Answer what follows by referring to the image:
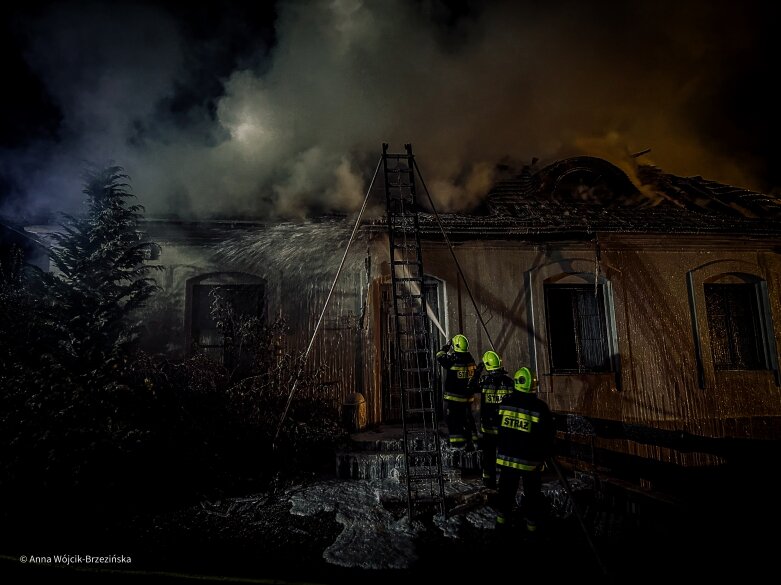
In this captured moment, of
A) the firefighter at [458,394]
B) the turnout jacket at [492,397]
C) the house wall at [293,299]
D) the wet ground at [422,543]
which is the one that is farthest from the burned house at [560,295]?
the wet ground at [422,543]

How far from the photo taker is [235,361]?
8375 mm

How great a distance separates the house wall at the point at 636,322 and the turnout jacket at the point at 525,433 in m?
4.07

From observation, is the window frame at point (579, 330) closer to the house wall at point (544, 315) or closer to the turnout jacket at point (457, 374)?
the house wall at point (544, 315)

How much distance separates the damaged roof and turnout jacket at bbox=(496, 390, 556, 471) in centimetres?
487

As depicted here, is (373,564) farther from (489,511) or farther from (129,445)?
(129,445)

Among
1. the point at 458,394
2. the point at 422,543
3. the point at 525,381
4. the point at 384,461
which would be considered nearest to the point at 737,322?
the point at 458,394

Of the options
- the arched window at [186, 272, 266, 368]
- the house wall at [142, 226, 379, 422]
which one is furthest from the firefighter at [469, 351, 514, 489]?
the arched window at [186, 272, 266, 368]

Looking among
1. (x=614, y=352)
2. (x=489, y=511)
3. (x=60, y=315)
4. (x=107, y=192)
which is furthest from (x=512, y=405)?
(x=107, y=192)

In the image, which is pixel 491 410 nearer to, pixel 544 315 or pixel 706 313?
pixel 544 315

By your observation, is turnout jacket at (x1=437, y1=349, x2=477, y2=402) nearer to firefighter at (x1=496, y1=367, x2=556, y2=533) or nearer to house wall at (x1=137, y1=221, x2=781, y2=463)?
firefighter at (x1=496, y1=367, x2=556, y2=533)

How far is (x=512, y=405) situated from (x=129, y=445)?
519 cm

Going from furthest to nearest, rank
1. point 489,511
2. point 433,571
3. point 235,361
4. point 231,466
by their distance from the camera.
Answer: point 235,361
point 231,466
point 489,511
point 433,571

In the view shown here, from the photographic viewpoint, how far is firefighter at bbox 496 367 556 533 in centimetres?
459

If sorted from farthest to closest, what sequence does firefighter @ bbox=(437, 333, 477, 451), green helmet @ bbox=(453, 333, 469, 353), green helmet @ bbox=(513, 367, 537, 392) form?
green helmet @ bbox=(453, 333, 469, 353) < firefighter @ bbox=(437, 333, 477, 451) < green helmet @ bbox=(513, 367, 537, 392)
